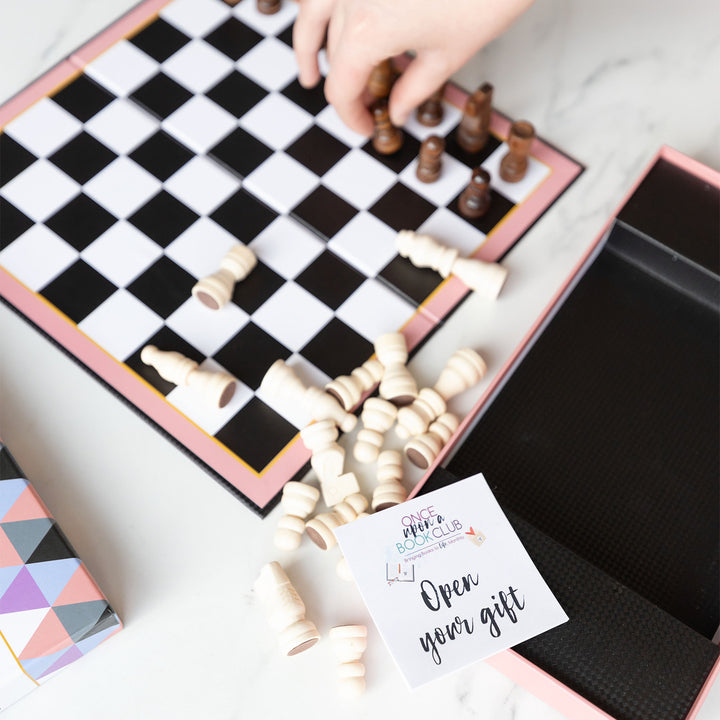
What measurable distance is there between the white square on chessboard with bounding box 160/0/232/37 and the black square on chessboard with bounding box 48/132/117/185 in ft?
1.17

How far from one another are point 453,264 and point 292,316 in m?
0.30

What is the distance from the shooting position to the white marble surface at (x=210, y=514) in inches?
43.2

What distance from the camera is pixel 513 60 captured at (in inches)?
68.0

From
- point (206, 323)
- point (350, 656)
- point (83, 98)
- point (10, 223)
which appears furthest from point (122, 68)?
point (350, 656)

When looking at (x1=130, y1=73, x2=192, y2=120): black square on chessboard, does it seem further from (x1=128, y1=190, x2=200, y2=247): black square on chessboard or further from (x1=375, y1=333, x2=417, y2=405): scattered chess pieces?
(x1=375, y1=333, x2=417, y2=405): scattered chess pieces

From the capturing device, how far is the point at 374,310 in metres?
1.39

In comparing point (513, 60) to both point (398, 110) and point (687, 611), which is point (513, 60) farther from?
point (687, 611)

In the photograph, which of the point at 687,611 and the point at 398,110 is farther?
the point at 398,110

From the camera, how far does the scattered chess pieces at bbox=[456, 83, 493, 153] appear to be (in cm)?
146

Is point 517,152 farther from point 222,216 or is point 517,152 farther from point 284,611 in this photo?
point 284,611

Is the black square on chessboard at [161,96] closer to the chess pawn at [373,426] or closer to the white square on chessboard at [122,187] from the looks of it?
the white square on chessboard at [122,187]

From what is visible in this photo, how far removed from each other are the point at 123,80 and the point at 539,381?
1.06 metres

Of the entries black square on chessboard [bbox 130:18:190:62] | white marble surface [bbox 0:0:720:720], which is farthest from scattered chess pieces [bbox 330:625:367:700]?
black square on chessboard [bbox 130:18:190:62]

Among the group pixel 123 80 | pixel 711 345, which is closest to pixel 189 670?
pixel 711 345
